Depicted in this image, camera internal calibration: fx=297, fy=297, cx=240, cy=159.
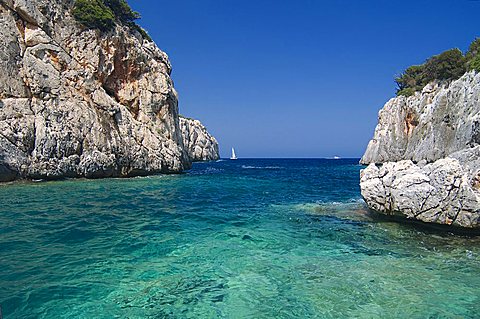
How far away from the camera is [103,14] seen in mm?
36656

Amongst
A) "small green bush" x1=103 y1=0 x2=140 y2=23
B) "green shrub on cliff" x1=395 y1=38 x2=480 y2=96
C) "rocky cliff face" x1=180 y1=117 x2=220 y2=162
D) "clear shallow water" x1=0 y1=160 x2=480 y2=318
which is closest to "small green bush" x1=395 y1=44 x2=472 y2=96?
"green shrub on cliff" x1=395 y1=38 x2=480 y2=96

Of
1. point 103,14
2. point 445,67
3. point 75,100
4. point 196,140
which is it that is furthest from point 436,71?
point 196,140

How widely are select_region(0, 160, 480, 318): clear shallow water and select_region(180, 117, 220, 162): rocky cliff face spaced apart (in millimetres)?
88004

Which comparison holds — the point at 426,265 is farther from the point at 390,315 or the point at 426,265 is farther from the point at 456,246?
the point at 390,315

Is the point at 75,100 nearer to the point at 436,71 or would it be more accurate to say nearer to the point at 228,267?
the point at 228,267

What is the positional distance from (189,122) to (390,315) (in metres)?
105

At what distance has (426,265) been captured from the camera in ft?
26.9

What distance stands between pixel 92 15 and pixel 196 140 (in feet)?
252

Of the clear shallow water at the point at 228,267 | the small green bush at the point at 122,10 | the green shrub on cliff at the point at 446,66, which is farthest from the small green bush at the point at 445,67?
the small green bush at the point at 122,10

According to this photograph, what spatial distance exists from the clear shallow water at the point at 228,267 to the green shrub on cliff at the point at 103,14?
29.4 m

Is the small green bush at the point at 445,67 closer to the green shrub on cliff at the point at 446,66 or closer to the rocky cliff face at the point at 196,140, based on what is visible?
the green shrub on cliff at the point at 446,66

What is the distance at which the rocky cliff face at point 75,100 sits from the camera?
27.8 metres

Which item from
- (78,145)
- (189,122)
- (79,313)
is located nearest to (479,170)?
(79,313)

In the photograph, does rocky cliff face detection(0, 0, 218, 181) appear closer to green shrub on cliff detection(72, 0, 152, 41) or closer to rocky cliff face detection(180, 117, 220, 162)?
green shrub on cliff detection(72, 0, 152, 41)
